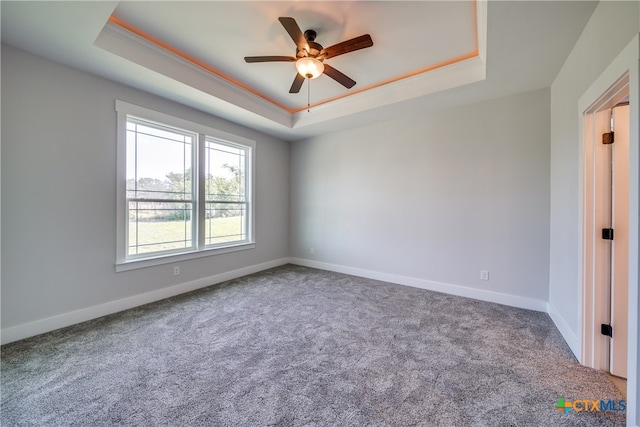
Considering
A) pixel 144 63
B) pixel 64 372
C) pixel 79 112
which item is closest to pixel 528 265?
pixel 64 372

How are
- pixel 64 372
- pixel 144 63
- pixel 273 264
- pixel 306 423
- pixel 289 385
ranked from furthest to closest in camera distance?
pixel 273 264 < pixel 144 63 < pixel 64 372 < pixel 289 385 < pixel 306 423

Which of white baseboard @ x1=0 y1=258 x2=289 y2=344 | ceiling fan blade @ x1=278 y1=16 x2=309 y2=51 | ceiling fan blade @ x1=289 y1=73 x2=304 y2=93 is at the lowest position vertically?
white baseboard @ x1=0 y1=258 x2=289 y2=344

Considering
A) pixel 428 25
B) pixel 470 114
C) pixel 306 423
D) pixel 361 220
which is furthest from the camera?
pixel 361 220

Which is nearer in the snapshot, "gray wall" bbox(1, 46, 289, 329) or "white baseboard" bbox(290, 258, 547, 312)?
"gray wall" bbox(1, 46, 289, 329)

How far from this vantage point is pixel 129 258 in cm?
295

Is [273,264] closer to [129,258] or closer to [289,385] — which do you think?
[129,258]

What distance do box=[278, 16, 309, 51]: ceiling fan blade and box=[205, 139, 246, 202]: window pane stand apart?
234 cm

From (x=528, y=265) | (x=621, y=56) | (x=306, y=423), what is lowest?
(x=306, y=423)

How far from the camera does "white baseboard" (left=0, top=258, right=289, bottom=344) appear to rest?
2.19 meters

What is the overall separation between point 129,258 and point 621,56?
457 cm

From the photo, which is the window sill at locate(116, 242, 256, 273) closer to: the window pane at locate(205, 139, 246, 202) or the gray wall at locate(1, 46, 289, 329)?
the gray wall at locate(1, 46, 289, 329)

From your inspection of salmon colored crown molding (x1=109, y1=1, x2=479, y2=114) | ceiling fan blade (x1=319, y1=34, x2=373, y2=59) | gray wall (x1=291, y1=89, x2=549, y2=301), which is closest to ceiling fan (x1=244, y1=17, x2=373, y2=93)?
ceiling fan blade (x1=319, y1=34, x2=373, y2=59)

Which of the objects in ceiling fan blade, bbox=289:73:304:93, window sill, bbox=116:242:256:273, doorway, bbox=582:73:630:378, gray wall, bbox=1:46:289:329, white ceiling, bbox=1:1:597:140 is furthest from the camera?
window sill, bbox=116:242:256:273

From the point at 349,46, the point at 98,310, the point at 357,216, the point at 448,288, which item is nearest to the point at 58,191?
the point at 98,310
